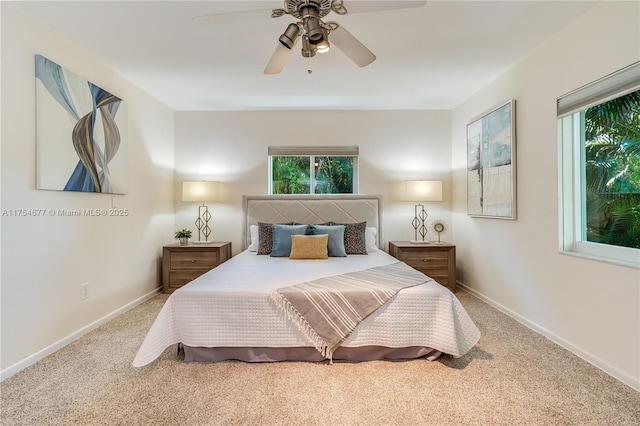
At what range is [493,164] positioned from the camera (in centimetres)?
336

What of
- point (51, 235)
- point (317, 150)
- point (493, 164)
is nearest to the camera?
point (51, 235)

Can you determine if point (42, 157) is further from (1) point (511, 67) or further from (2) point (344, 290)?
(1) point (511, 67)

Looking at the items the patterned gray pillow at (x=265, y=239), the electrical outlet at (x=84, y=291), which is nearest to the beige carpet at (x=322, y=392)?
the electrical outlet at (x=84, y=291)

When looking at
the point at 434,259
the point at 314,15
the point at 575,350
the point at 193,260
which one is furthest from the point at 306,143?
the point at 575,350

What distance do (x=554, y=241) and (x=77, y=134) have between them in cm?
403

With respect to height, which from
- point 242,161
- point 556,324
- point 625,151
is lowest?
point 556,324

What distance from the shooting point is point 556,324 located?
2.52m

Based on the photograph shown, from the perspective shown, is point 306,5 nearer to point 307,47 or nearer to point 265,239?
point 307,47

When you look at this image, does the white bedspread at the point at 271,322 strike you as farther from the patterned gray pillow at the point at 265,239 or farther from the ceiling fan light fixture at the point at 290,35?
the ceiling fan light fixture at the point at 290,35

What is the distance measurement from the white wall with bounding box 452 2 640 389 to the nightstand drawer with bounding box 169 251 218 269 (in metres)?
3.26

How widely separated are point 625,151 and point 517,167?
899 millimetres

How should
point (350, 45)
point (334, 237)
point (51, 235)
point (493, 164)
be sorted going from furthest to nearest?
point (334, 237), point (493, 164), point (51, 235), point (350, 45)

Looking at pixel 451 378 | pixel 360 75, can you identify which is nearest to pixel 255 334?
pixel 451 378

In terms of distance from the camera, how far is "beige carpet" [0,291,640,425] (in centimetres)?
165
